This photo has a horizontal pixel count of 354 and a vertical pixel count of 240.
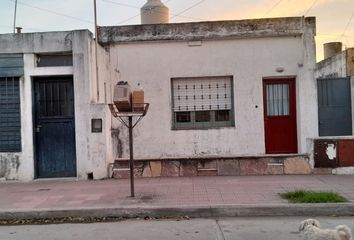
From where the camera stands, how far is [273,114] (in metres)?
14.1

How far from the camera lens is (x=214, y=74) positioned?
545 inches

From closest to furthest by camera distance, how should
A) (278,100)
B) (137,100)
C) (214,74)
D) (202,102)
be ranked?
(137,100) → (214,74) → (202,102) → (278,100)

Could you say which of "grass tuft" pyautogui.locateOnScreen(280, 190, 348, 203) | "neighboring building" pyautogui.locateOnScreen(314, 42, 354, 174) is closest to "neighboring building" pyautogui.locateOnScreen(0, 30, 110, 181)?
"grass tuft" pyautogui.locateOnScreen(280, 190, 348, 203)

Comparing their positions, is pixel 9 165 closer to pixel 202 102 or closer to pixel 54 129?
pixel 54 129

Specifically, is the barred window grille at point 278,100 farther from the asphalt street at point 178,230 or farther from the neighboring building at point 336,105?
the asphalt street at point 178,230

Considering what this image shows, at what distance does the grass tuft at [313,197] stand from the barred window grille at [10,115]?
23.9 ft

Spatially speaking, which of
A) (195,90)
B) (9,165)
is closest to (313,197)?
(195,90)

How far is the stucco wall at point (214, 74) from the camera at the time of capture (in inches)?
543

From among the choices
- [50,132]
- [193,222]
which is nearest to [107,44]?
[50,132]

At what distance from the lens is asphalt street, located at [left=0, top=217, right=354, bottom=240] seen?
24.1ft

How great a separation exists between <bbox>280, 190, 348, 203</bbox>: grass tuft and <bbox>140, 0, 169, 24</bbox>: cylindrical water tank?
806 cm

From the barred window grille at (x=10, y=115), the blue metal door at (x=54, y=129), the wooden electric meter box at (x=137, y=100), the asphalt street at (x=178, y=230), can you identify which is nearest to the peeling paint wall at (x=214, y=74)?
the blue metal door at (x=54, y=129)

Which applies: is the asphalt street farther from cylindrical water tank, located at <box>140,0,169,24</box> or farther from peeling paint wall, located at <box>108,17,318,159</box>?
cylindrical water tank, located at <box>140,0,169,24</box>

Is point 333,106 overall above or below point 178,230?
above
